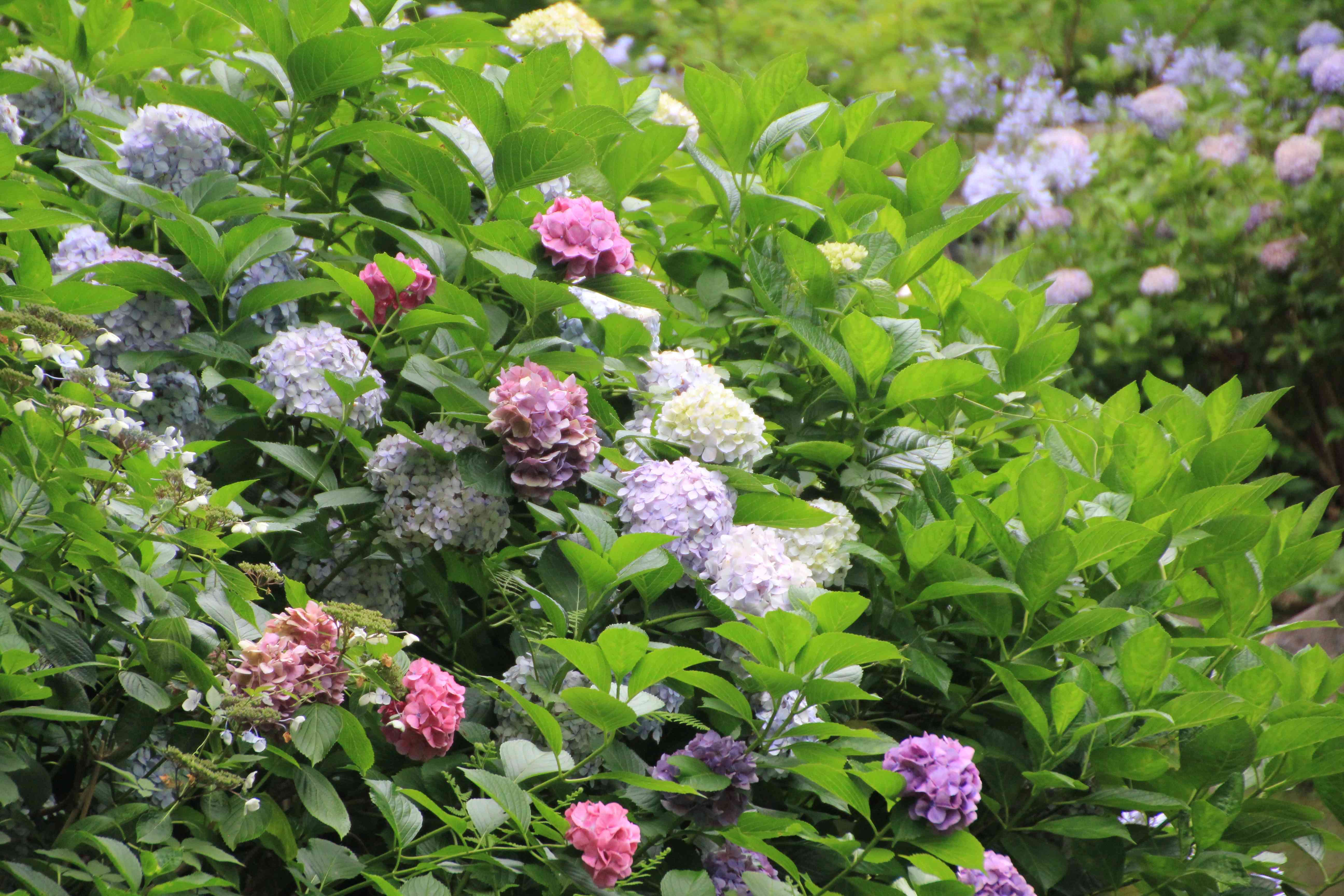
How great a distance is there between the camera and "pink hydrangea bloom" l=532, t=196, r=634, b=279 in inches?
59.5

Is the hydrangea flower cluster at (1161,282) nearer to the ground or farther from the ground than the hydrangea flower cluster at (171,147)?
nearer to the ground

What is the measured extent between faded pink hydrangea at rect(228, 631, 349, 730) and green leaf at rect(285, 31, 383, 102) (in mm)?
774

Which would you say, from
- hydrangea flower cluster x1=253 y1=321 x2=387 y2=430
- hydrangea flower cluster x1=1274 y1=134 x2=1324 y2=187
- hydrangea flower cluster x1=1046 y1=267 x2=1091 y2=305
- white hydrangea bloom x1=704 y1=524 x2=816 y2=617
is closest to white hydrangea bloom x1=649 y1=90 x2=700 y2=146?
hydrangea flower cluster x1=253 y1=321 x2=387 y2=430

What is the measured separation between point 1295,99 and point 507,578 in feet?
19.4

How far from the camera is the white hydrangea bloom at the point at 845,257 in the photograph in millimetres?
1738

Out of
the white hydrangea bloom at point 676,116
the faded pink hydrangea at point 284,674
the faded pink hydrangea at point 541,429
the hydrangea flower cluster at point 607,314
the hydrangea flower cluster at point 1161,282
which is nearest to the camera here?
the faded pink hydrangea at point 284,674

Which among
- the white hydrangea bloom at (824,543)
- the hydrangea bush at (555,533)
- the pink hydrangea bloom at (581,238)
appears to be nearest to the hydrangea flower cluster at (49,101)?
the hydrangea bush at (555,533)

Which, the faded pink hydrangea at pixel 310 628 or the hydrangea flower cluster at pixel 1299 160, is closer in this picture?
the faded pink hydrangea at pixel 310 628

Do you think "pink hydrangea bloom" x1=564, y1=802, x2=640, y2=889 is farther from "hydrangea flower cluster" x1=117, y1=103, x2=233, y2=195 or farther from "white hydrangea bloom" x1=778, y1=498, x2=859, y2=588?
"hydrangea flower cluster" x1=117, y1=103, x2=233, y2=195

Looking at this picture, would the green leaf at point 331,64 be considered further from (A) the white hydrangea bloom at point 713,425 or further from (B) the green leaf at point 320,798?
(B) the green leaf at point 320,798

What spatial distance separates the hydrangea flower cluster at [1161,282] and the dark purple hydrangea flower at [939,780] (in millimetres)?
4464

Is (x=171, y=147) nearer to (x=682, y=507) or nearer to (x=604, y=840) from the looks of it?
(x=682, y=507)

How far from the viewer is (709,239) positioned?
1996mm

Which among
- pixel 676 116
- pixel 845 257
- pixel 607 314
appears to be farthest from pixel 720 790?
pixel 676 116
